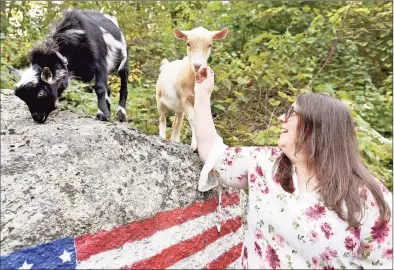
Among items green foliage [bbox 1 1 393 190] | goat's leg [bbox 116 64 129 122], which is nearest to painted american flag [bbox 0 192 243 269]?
goat's leg [bbox 116 64 129 122]

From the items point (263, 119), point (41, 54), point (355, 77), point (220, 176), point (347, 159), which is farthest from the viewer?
point (355, 77)

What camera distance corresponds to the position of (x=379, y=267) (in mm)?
1400

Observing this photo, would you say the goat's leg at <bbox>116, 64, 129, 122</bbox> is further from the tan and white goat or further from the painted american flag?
the painted american flag

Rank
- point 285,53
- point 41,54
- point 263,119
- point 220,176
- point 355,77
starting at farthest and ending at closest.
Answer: point 355,77 < point 285,53 < point 263,119 < point 41,54 < point 220,176

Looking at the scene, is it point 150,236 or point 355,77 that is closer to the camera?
point 150,236

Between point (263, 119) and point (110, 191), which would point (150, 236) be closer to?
point (110, 191)

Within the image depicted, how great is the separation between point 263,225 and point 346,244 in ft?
1.06

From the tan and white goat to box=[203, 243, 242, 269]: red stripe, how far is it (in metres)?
0.60

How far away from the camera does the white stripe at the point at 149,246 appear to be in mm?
1405

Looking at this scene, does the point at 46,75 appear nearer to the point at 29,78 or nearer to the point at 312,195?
the point at 29,78

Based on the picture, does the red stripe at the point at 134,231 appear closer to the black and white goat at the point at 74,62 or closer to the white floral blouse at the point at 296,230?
the white floral blouse at the point at 296,230

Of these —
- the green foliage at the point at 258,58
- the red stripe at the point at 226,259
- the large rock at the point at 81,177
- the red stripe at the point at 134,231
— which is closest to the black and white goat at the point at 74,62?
the large rock at the point at 81,177

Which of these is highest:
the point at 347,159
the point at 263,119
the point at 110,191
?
the point at 347,159

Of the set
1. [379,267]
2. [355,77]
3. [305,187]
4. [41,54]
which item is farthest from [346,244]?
[355,77]
